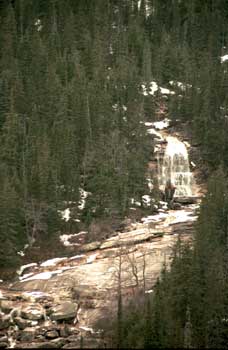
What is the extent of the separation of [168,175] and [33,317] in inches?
1581

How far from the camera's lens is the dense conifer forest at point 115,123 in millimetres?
36844

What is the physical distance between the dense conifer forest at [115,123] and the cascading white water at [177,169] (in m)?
2.82

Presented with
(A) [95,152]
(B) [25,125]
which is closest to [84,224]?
(A) [95,152]

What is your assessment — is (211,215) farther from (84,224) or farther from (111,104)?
(111,104)

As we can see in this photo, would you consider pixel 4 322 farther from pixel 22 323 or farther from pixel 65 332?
pixel 65 332

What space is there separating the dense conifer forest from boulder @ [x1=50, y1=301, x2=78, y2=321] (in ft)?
13.1

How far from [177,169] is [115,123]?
10847mm

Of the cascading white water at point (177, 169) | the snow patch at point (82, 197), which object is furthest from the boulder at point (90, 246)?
the cascading white water at point (177, 169)

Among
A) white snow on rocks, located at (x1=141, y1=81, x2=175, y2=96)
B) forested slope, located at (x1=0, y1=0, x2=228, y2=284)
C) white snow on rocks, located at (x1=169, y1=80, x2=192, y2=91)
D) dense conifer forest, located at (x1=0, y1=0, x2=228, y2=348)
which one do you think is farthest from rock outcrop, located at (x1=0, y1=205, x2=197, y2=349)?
white snow on rocks, located at (x1=169, y1=80, x2=192, y2=91)

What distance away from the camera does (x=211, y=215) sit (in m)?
46.4

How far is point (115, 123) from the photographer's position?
257 ft

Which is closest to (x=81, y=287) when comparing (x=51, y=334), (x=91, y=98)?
(x=51, y=334)

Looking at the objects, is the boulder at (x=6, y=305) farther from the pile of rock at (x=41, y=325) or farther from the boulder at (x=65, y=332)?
the boulder at (x=65, y=332)

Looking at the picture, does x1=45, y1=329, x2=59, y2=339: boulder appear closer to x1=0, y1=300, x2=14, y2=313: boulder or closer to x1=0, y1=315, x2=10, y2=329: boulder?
x1=0, y1=315, x2=10, y2=329: boulder
